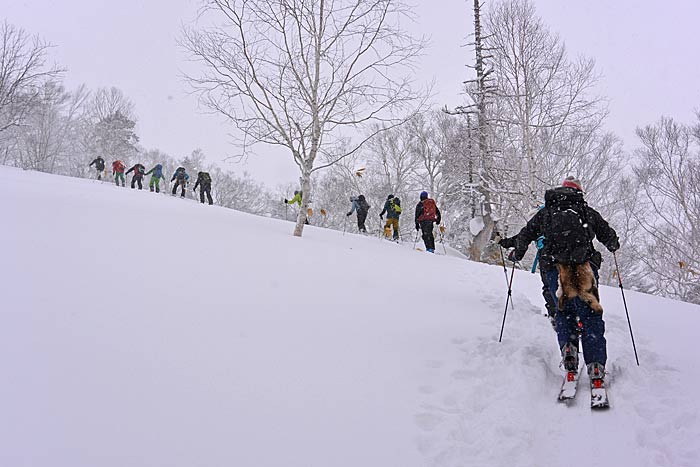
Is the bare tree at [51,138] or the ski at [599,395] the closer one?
the ski at [599,395]

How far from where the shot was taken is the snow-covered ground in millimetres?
2152

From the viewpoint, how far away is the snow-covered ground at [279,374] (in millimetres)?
2152

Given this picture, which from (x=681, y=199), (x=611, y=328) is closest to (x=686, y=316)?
(x=611, y=328)

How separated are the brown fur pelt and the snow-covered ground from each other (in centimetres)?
73

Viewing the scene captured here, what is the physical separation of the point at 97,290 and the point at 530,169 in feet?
41.6

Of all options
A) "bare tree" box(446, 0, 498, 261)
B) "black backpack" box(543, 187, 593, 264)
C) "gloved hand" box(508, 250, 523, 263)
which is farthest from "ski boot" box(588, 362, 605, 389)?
"bare tree" box(446, 0, 498, 261)

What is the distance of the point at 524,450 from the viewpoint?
254cm

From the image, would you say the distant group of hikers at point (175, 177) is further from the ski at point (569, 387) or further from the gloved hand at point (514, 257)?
the ski at point (569, 387)

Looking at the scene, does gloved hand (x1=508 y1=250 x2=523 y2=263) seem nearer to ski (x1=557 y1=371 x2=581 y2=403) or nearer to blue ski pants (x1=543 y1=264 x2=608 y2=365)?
blue ski pants (x1=543 y1=264 x2=608 y2=365)

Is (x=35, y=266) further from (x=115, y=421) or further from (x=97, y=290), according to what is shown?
(x=115, y=421)

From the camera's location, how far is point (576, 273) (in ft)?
11.1

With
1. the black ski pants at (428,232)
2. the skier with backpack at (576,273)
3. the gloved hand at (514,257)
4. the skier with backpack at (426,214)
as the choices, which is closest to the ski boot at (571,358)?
the skier with backpack at (576,273)

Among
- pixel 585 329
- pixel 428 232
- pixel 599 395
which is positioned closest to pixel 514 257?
pixel 585 329

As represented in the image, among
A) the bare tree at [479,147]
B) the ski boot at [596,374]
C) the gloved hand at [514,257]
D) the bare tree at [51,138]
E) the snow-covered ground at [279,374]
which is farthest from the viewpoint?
the bare tree at [51,138]
